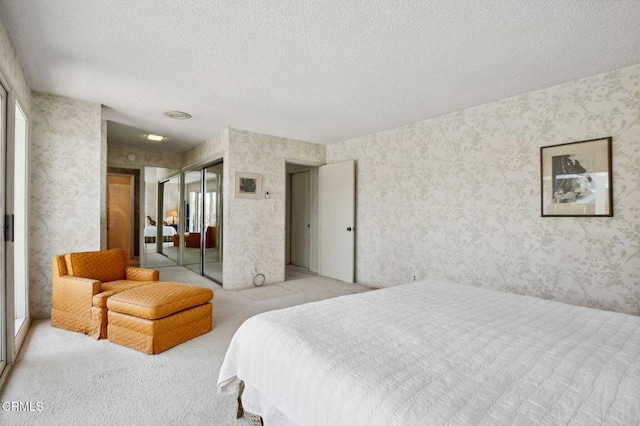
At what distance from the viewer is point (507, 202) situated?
327 centimetres

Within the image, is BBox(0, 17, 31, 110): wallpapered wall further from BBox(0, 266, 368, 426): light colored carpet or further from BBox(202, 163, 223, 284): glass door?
BBox(202, 163, 223, 284): glass door

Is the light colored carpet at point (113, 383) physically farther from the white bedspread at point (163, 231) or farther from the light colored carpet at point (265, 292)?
the white bedspread at point (163, 231)

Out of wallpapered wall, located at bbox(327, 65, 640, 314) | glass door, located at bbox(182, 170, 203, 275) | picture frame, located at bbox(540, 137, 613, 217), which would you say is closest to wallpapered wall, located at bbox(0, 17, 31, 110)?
glass door, located at bbox(182, 170, 203, 275)

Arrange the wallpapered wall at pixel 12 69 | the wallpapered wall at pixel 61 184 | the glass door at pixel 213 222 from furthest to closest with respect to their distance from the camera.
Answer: the glass door at pixel 213 222, the wallpapered wall at pixel 61 184, the wallpapered wall at pixel 12 69

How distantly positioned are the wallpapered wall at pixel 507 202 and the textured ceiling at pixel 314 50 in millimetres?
292

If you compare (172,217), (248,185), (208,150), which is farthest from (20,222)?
(172,217)

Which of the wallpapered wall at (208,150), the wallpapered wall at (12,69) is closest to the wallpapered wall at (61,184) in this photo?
the wallpapered wall at (12,69)

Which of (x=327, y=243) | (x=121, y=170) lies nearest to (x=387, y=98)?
(x=327, y=243)

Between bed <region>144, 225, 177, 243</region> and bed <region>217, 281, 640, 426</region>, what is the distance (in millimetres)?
5684

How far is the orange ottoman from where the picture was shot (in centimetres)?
243

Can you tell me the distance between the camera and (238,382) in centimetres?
166

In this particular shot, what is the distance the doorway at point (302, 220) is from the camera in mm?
6125

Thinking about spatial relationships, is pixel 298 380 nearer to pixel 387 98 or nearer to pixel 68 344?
pixel 68 344

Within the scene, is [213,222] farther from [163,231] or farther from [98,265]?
[163,231]
